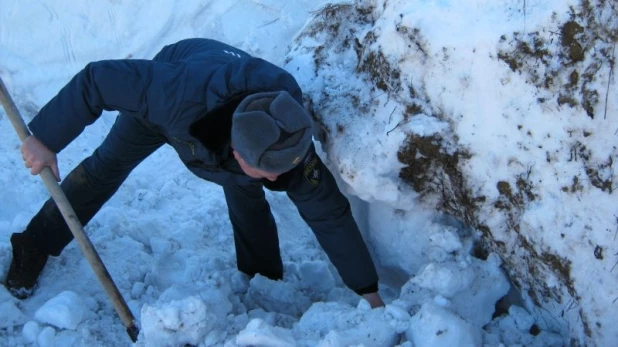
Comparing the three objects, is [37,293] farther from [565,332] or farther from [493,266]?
[565,332]

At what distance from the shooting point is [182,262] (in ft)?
10.3

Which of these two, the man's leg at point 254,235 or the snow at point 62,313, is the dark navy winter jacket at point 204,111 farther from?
the snow at point 62,313

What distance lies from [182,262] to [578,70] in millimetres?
1980

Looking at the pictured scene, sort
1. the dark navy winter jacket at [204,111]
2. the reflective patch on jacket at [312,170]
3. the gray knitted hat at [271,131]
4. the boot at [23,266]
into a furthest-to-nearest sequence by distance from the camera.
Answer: the boot at [23,266], the reflective patch on jacket at [312,170], the dark navy winter jacket at [204,111], the gray knitted hat at [271,131]

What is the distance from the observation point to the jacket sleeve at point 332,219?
2.46 meters

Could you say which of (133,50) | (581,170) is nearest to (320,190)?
(581,170)

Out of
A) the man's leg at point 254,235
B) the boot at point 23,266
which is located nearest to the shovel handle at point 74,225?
the boot at point 23,266

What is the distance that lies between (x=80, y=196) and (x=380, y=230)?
139cm

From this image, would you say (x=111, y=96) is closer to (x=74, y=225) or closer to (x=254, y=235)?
(x=74, y=225)

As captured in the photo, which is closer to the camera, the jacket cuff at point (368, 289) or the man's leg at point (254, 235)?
the jacket cuff at point (368, 289)

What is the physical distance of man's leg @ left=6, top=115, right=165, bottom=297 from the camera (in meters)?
2.73

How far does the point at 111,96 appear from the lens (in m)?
2.35

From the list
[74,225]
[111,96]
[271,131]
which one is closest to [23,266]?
[74,225]

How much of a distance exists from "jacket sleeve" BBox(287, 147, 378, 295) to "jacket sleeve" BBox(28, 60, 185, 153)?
0.56 m
